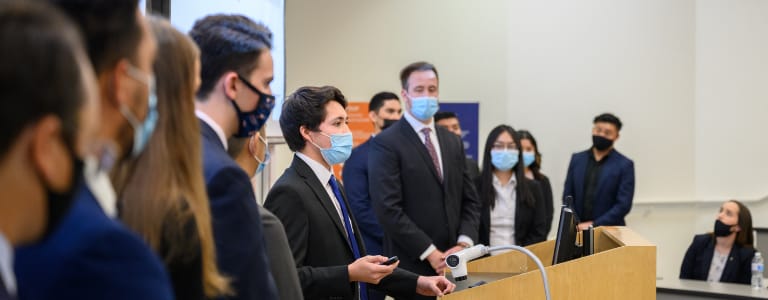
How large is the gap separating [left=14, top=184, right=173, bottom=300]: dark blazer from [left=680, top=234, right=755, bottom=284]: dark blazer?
564 cm

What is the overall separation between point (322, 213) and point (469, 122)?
525cm

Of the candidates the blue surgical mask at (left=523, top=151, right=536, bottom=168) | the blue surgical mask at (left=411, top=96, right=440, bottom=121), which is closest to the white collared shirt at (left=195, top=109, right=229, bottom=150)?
the blue surgical mask at (left=411, top=96, right=440, bottom=121)

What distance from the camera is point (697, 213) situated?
817 centimetres

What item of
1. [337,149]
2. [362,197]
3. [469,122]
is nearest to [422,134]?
[362,197]

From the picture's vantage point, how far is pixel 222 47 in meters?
1.81

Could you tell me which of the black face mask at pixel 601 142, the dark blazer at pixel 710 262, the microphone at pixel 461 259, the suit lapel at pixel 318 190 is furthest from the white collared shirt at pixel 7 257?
the black face mask at pixel 601 142

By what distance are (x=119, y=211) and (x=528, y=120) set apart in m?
6.93

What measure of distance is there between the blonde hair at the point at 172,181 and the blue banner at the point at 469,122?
21.5 ft

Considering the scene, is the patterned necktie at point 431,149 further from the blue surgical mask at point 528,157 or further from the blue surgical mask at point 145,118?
the blue surgical mask at point 145,118

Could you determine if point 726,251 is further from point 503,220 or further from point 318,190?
point 318,190

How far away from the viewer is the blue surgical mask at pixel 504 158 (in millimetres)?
5641

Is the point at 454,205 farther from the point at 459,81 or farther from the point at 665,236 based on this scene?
the point at 665,236

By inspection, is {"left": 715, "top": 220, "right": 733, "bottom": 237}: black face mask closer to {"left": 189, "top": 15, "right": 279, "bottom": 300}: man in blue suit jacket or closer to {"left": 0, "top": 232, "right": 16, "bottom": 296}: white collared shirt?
{"left": 189, "top": 15, "right": 279, "bottom": 300}: man in blue suit jacket

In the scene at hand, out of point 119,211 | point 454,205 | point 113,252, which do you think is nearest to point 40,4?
point 113,252
